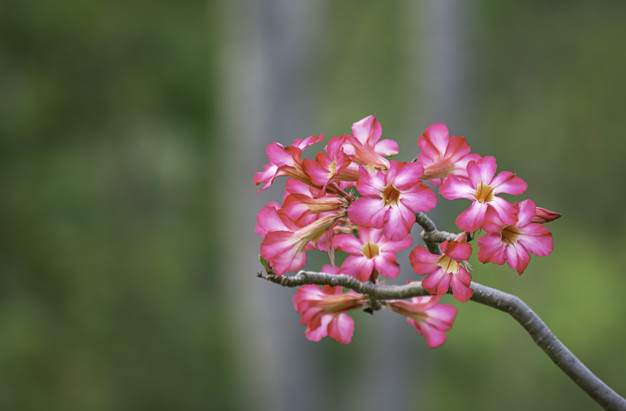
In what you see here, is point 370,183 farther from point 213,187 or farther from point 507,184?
point 213,187

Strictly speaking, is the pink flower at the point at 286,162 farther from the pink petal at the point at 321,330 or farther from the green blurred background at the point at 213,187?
the green blurred background at the point at 213,187

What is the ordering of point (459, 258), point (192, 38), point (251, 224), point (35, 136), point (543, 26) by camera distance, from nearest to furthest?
point (459, 258) → point (251, 224) → point (35, 136) → point (192, 38) → point (543, 26)

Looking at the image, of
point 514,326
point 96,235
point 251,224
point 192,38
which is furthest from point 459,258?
point 514,326

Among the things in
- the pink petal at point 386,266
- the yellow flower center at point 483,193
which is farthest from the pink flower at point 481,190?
the pink petal at point 386,266

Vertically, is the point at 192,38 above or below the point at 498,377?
above

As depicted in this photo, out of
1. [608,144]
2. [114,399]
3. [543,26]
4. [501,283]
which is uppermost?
[543,26]

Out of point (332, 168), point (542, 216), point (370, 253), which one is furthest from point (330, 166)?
point (542, 216)

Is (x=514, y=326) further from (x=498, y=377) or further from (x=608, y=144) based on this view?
(x=608, y=144)
